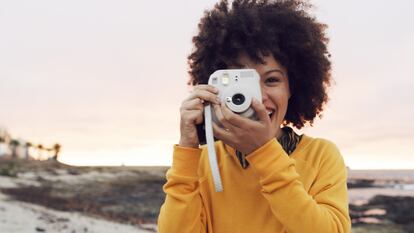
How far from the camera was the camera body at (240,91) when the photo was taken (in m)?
1.63

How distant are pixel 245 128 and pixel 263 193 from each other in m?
0.23

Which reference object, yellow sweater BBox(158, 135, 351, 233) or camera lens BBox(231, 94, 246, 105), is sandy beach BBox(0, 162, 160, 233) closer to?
yellow sweater BBox(158, 135, 351, 233)

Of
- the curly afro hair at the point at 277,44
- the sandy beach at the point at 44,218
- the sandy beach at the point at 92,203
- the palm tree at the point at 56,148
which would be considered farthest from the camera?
the palm tree at the point at 56,148

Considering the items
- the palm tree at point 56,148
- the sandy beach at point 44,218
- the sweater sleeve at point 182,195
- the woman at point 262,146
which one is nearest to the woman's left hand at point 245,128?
the woman at point 262,146

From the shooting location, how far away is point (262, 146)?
5.41 feet

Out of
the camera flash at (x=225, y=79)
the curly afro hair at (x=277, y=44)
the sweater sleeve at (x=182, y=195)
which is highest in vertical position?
the curly afro hair at (x=277, y=44)

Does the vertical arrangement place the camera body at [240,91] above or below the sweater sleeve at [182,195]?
above

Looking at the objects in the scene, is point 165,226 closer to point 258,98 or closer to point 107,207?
point 258,98

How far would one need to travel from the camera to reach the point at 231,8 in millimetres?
2168

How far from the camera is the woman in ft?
5.32

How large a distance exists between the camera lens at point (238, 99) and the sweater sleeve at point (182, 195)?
233 mm

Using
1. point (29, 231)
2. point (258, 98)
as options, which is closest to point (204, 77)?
point (258, 98)

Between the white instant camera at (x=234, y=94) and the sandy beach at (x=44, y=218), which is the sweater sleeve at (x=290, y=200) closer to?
the white instant camera at (x=234, y=94)

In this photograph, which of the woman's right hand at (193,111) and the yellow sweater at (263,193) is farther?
the woman's right hand at (193,111)
